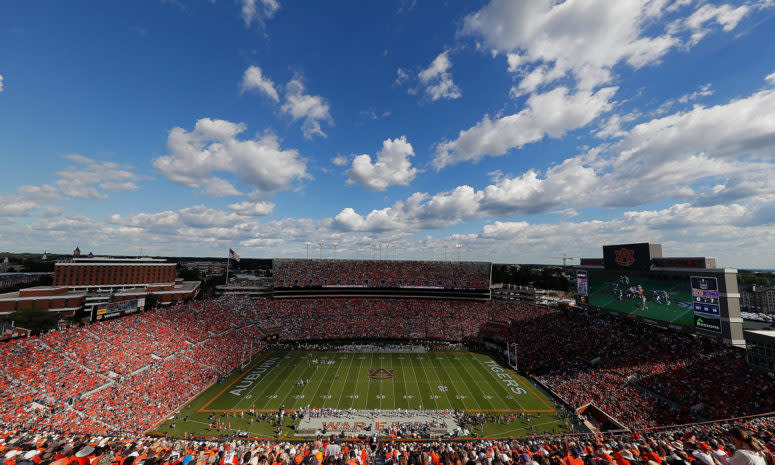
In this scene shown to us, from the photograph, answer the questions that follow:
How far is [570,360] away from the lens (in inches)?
1329

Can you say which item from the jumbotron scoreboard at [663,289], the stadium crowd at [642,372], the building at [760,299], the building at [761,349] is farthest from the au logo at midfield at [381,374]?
the building at [760,299]

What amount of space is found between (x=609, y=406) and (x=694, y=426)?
365 inches

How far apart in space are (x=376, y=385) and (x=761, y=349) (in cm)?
3231

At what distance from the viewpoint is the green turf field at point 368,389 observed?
25.4 meters

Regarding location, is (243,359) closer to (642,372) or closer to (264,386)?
(264,386)

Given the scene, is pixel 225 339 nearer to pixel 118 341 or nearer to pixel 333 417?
pixel 118 341

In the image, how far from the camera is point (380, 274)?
62531 millimetres

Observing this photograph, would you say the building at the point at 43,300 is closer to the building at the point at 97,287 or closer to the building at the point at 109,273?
the building at the point at 97,287

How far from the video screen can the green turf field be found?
1454 centimetres

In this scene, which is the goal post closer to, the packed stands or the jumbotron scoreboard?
the packed stands

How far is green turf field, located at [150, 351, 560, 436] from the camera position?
2539 cm

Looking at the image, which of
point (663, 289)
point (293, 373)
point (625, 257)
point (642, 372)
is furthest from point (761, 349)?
point (293, 373)

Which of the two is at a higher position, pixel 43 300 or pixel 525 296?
pixel 43 300

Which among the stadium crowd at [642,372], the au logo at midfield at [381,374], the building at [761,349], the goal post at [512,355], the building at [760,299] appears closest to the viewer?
the stadium crowd at [642,372]
